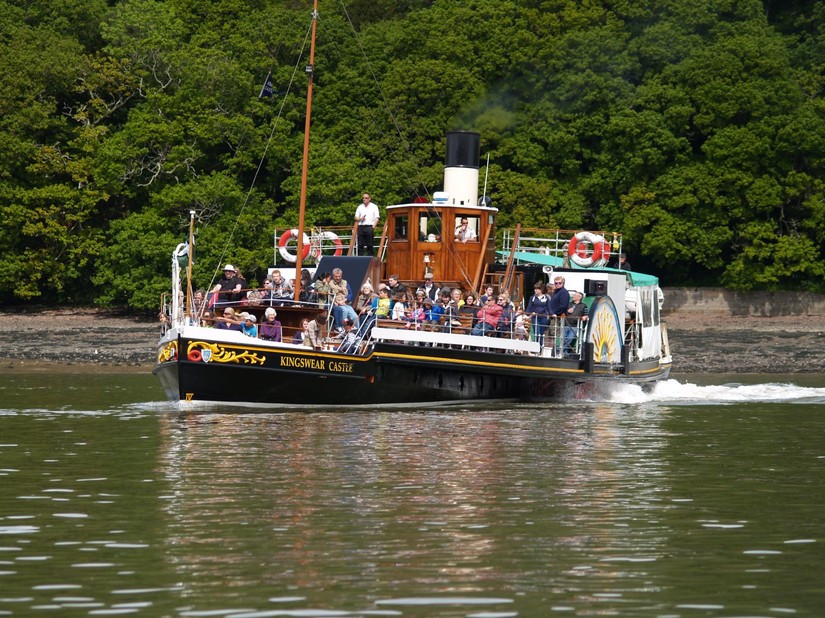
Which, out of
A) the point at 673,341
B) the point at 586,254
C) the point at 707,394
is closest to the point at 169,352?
the point at 586,254

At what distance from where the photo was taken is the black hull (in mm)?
30844

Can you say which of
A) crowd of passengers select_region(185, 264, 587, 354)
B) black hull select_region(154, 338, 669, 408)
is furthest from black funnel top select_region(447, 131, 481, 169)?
black hull select_region(154, 338, 669, 408)

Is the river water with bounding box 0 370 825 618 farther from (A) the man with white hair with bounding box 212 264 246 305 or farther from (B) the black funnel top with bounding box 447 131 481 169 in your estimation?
(B) the black funnel top with bounding box 447 131 481 169

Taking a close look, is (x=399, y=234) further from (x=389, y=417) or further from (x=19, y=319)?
(x=19, y=319)

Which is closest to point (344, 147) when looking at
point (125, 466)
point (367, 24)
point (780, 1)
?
point (367, 24)

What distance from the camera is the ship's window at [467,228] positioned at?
1478 inches

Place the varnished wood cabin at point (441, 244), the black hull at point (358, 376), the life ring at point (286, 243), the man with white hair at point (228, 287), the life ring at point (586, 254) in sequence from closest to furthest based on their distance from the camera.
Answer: the black hull at point (358, 376)
the man with white hair at point (228, 287)
the varnished wood cabin at point (441, 244)
the life ring at point (586, 254)
the life ring at point (286, 243)

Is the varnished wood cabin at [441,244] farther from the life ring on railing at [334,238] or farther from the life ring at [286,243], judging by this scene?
the life ring at [286,243]

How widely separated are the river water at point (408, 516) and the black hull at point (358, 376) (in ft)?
2.30

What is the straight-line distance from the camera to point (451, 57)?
72.1 metres

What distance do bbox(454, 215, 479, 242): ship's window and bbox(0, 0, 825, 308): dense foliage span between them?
2813 cm

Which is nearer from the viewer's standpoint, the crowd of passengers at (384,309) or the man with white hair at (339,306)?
the crowd of passengers at (384,309)

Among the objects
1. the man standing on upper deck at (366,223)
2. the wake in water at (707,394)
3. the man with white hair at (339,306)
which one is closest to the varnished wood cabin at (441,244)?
the man standing on upper deck at (366,223)

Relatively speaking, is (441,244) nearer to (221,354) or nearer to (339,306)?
(339,306)
